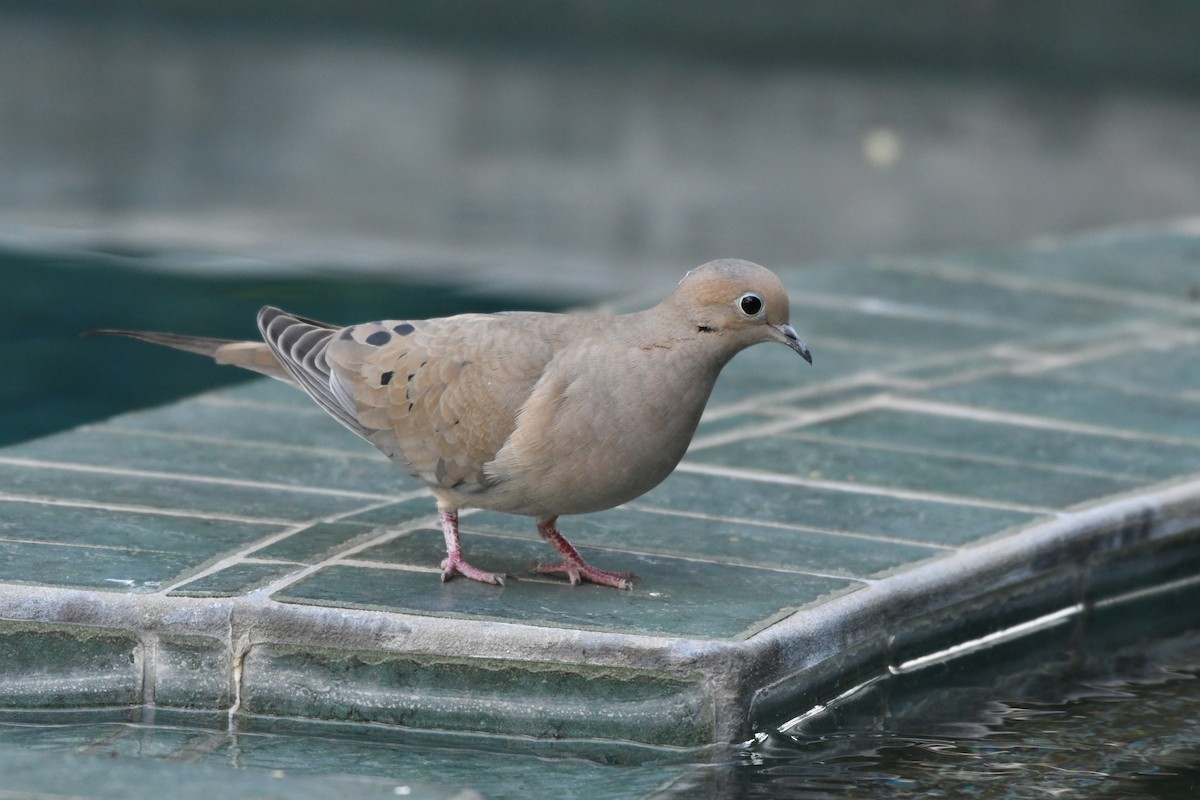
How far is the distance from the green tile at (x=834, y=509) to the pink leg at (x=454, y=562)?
688 millimetres

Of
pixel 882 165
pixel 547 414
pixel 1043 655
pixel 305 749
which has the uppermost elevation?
pixel 882 165

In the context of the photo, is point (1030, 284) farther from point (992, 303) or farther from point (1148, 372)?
point (1148, 372)

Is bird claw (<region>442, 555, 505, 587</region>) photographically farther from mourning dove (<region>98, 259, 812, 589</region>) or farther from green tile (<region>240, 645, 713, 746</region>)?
green tile (<region>240, 645, 713, 746</region>)

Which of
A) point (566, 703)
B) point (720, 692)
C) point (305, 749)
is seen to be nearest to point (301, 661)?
point (305, 749)

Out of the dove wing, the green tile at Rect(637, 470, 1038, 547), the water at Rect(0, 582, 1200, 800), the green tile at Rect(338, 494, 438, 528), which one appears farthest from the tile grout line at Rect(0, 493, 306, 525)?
the green tile at Rect(637, 470, 1038, 547)

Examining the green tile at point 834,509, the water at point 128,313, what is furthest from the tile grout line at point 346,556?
the water at point 128,313

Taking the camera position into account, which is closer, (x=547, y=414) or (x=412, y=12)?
(x=547, y=414)

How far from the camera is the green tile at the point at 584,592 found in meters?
3.16

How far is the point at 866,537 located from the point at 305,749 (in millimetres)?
1313

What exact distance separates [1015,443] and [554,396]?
1.69 m

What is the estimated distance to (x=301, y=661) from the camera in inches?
121

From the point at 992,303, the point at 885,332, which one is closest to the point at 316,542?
the point at 885,332

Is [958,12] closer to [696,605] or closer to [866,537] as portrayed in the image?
[866,537]

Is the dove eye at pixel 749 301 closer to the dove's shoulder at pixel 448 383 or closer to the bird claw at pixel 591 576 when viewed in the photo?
the dove's shoulder at pixel 448 383
